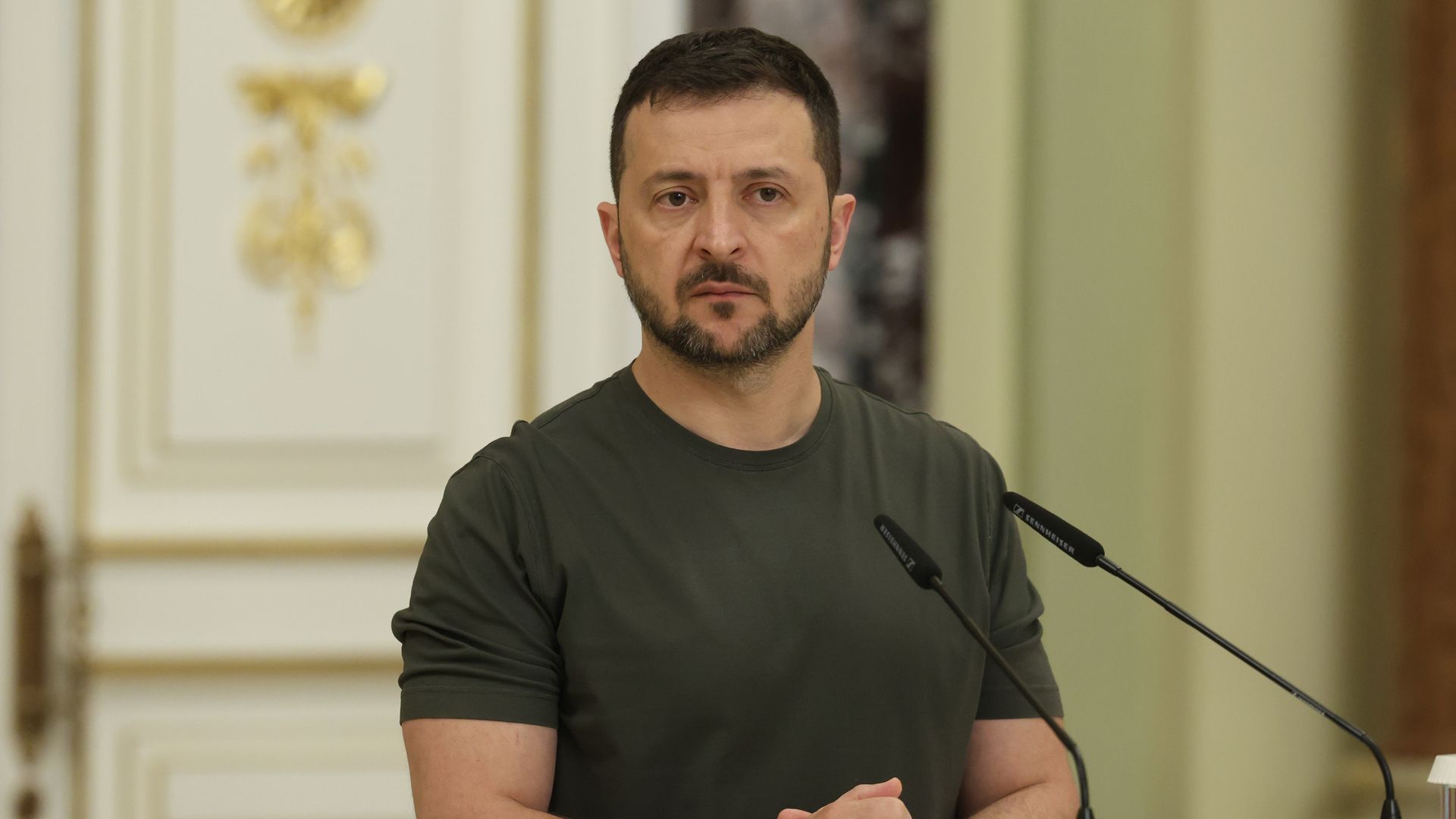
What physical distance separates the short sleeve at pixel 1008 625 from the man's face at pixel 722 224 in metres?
0.23

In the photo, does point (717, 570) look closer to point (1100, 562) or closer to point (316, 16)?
point (1100, 562)

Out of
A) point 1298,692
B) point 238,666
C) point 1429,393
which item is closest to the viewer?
point 1298,692

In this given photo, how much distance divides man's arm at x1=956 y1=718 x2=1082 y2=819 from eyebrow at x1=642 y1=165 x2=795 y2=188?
0.46 meters

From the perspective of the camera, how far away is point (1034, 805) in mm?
1163

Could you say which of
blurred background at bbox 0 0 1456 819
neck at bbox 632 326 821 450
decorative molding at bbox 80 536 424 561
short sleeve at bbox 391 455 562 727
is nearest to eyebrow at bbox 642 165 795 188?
neck at bbox 632 326 821 450

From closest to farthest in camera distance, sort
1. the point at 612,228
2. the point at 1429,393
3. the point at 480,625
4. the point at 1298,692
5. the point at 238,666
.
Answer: the point at 1298,692 < the point at 480,625 < the point at 612,228 < the point at 1429,393 < the point at 238,666

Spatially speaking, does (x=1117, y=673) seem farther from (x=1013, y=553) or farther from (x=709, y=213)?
(x=709, y=213)

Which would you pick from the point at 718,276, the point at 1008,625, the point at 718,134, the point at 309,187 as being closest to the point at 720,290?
the point at 718,276

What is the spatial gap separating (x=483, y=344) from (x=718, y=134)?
1.30 meters

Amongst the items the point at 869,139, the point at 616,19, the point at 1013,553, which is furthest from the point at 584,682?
the point at 869,139

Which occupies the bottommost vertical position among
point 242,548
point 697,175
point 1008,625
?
point 242,548

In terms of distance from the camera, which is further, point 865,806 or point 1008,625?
point 1008,625

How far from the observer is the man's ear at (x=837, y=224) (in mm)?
1194

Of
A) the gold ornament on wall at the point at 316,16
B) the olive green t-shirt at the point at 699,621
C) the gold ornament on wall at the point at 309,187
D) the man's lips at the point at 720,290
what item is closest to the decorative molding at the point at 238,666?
the gold ornament on wall at the point at 309,187
